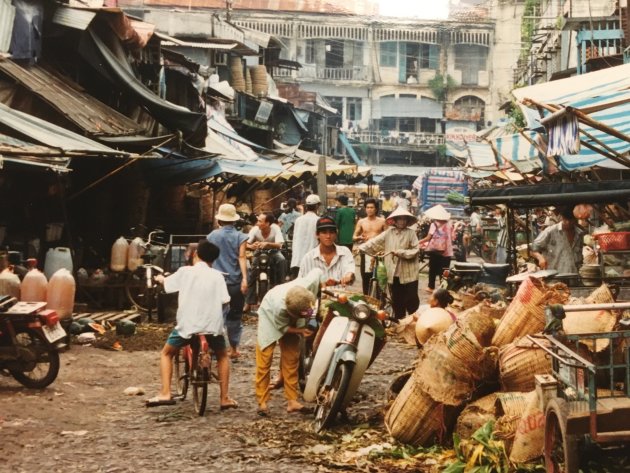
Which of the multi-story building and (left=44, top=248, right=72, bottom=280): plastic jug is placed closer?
(left=44, top=248, right=72, bottom=280): plastic jug

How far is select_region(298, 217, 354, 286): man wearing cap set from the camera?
944 cm

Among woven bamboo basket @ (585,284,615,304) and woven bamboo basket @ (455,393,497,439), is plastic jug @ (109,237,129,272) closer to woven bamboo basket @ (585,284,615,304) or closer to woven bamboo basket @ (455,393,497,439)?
woven bamboo basket @ (455,393,497,439)

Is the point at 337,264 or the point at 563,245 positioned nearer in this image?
the point at 337,264

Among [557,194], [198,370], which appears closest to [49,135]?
[198,370]

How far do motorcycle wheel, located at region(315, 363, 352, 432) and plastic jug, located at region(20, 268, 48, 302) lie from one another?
4.88 metres

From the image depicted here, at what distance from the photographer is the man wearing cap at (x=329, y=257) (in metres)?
9.44

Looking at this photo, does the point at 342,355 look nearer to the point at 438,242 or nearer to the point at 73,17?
the point at 438,242

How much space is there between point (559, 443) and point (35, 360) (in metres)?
5.62

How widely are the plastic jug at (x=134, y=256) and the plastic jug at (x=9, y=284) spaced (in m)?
3.81

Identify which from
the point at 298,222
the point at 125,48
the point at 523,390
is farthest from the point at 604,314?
the point at 125,48

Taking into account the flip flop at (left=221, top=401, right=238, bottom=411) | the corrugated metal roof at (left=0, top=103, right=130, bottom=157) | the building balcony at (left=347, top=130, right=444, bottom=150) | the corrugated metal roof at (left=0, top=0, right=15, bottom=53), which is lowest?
the flip flop at (left=221, top=401, right=238, bottom=411)

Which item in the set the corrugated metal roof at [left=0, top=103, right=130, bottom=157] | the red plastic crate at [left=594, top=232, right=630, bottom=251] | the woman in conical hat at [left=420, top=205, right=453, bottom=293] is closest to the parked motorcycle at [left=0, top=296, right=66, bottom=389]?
the corrugated metal roof at [left=0, top=103, right=130, bottom=157]

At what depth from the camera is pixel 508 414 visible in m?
6.38

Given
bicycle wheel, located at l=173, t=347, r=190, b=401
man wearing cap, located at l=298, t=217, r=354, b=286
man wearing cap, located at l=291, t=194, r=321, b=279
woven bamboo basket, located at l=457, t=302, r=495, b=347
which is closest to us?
woven bamboo basket, located at l=457, t=302, r=495, b=347
